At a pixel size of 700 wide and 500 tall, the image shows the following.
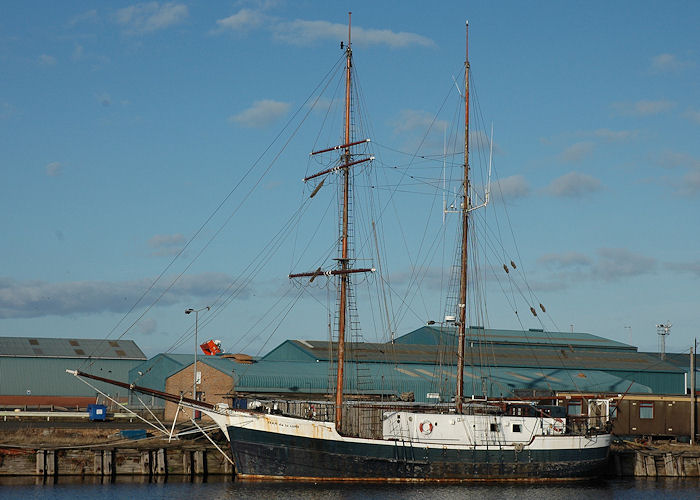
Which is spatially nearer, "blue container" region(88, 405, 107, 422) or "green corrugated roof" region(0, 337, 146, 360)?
"blue container" region(88, 405, 107, 422)

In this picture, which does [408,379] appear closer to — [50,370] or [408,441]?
Result: [408,441]

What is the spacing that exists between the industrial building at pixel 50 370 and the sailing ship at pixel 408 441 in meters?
61.3

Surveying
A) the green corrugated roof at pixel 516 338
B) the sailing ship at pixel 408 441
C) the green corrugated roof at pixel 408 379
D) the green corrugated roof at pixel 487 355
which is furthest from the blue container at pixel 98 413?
the green corrugated roof at pixel 516 338

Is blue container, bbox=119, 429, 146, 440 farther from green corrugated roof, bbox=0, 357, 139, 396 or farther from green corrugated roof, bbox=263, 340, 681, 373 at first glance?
green corrugated roof, bbox=0, 357, 139, 396

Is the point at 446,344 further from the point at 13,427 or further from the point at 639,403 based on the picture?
the point at 13,427

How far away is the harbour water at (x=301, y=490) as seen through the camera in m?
51.8

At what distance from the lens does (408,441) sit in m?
60.2

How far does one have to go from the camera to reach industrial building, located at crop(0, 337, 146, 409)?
391ft

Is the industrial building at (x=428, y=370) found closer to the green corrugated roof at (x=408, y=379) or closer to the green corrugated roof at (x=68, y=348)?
the green corrugated roof at (x=408, y=379)

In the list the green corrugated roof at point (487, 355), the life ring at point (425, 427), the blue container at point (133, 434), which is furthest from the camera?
the green corrugated roof at point (487, 355)

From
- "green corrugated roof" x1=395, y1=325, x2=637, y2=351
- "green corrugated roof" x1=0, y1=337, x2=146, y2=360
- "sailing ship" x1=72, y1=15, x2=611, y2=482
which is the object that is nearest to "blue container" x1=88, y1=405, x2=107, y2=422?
"sailing ship" x1=72, y1=15, x2=611, y2=482

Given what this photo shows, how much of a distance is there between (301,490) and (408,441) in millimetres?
8695

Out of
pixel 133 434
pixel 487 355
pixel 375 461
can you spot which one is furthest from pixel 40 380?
pixel 375 461

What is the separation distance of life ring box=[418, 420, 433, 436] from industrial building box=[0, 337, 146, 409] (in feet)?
210
